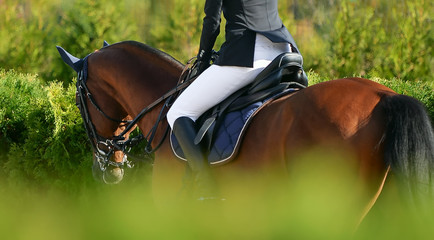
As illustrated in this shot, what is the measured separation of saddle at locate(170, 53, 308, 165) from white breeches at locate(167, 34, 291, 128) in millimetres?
54

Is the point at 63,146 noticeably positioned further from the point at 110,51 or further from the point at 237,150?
the point at 237,150

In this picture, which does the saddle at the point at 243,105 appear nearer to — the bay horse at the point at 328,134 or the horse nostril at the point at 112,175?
the bay horse at the point at 328,134

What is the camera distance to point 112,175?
15.0 ft

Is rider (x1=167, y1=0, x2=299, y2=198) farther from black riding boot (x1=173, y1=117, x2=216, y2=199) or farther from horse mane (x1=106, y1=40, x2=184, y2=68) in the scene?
horse mane (x1=106, y1=40, x2=184, y2=68)

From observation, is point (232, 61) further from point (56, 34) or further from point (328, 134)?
point (56, 34)

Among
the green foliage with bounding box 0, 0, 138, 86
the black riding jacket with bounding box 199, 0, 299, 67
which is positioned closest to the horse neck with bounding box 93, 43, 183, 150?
the black riding jacket with bounding box 199, 0, 299, 67

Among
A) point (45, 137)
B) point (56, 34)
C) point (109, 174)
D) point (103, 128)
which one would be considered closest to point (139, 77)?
point (103, 128)

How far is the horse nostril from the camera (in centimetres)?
457

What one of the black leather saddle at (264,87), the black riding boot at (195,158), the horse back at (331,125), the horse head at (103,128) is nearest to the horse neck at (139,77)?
the horse head at (103,128)

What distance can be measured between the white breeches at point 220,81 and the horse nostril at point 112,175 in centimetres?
119

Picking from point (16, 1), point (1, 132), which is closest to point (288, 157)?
point (1, 132)

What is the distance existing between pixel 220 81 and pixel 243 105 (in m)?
0.25

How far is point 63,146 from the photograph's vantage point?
5.72 m

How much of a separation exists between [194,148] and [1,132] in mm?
3679
